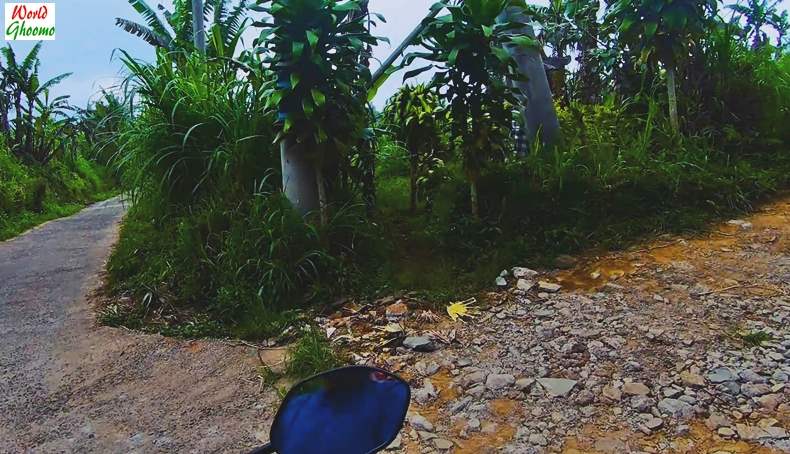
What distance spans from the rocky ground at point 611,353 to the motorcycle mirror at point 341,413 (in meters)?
1.03

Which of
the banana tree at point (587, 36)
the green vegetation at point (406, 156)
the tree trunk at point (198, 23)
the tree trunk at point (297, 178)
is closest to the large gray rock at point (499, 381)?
the green vegetation at point (406, 156)

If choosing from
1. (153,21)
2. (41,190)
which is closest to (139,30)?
(153,21)

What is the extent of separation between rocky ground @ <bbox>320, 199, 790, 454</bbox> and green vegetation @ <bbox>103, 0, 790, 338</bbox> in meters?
0.28

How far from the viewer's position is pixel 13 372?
2.84m

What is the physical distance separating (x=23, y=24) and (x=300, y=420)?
26.6 feet

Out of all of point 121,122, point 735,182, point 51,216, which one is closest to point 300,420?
point 735,182

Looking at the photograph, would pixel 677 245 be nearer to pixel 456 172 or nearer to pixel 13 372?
pixel 456 172

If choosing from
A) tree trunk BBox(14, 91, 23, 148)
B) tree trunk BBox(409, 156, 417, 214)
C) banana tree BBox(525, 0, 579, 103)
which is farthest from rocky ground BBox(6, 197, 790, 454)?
tree trunk BBox(14, 91, 23, 148)

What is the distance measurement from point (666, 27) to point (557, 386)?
324 cm

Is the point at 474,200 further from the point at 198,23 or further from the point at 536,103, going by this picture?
the point at 198,23

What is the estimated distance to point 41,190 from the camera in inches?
381

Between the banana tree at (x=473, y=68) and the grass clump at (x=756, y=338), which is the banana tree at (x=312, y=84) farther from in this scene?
the grass clump at (x=756, y=338)

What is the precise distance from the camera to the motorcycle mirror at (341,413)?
951 mm

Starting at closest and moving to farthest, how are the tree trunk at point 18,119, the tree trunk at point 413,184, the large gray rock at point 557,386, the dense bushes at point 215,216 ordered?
1. the large gray rock at point 557,386
2. the dense bushes at point 215,216
3. the tree trunk at point 413,184
4. the tree trunk at point 18,119
